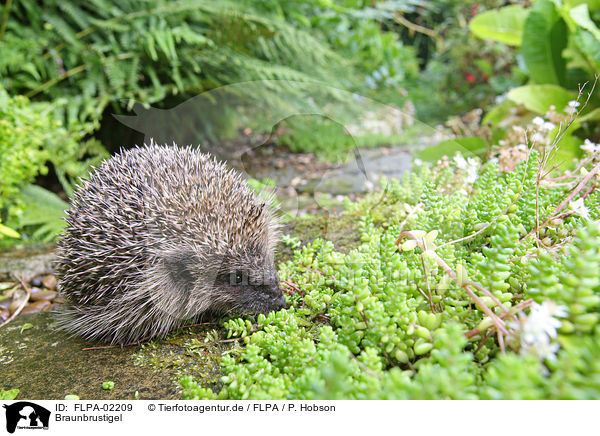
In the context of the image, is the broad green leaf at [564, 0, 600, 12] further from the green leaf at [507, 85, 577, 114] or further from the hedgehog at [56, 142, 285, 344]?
the hedgehog at [56, 142, 285, 344]

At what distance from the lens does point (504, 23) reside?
6082mm

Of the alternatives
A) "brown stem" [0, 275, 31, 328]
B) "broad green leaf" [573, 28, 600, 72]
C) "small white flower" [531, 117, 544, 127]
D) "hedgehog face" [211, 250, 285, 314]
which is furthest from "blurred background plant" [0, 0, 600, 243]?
"hedgehog face" [211, 250, 285, 314]

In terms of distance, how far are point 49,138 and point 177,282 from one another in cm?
333

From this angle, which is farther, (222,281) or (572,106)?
(572,106)

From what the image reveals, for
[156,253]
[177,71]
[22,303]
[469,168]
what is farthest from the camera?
[177,71]

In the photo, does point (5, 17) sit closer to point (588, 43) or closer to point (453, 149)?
point (453, 149)

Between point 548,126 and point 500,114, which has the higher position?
point 548,126

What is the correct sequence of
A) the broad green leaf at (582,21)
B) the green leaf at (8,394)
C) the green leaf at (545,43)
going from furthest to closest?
the green leaf at (545,43) → the broad green leaf at (582,21) → the green leaf at (8,394)

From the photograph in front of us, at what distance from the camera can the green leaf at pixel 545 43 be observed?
513 cm

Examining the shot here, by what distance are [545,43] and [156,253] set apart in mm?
5546

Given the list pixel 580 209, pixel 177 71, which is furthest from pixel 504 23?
pixel 177 71
